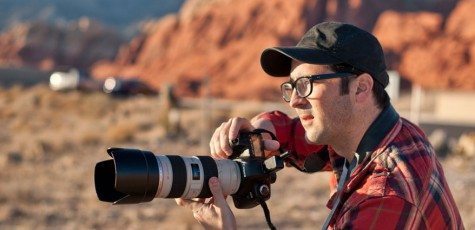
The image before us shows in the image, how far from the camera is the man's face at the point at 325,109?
2.07m

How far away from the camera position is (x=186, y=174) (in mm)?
2252

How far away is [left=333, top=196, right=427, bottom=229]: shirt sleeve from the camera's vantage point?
70.3 inches

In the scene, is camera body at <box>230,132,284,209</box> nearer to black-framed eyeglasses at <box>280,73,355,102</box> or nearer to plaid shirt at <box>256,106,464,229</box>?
black-framed eyeglasses at <box>280,73,355,102</box>

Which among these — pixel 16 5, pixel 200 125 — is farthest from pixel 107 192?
pixel 16 5

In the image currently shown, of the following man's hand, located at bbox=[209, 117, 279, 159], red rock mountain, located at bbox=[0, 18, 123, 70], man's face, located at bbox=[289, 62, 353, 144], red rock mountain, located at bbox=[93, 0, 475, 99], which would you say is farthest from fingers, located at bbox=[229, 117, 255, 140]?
red rock mountain, located at bbox=[0, 18, 123, 70]

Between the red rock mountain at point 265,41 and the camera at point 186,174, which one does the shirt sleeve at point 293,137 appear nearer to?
the camera at point 186,174

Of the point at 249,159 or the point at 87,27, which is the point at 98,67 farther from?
the point at 249,159

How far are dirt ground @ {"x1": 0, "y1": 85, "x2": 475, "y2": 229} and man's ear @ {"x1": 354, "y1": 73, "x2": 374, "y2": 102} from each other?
5.28m

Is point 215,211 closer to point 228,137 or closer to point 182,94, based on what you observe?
point 228,137

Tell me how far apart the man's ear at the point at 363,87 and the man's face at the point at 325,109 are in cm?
4

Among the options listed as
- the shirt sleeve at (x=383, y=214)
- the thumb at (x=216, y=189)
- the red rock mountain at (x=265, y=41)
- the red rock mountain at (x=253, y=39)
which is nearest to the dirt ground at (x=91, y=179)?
the thumb at (x=216, y=189)

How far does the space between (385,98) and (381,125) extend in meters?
0.12

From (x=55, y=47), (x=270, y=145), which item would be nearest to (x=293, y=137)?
(x=270, y=145)

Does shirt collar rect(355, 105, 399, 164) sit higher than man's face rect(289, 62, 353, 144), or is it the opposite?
man's face rect(289, 62, 353, 144)
